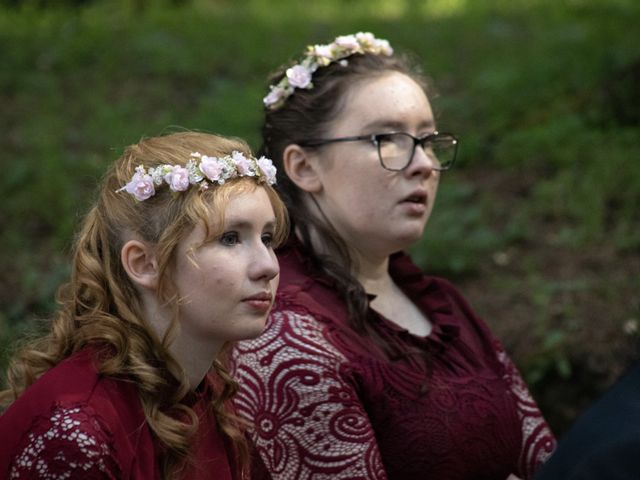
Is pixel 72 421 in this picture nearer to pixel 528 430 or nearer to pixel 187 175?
pixel 187 175

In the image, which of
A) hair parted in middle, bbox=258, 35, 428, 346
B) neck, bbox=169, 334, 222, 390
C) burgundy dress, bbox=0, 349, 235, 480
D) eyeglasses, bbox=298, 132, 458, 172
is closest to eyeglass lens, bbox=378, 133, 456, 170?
eyeglasses, bbox=298, 132, 458, 172

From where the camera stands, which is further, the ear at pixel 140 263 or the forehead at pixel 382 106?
the forehead at pixel 382 106

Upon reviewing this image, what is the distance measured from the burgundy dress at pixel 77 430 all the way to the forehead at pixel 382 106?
3.93 ft

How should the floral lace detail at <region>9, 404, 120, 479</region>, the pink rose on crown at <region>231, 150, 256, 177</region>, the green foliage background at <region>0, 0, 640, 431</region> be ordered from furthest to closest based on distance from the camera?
the green foliage background at <region>0, 0, 640, 431</region> → the pink rose on crown at <region>231, 150, 256, 177</region> → the floral lace detail at <region>9, 404, 120, 479</region>

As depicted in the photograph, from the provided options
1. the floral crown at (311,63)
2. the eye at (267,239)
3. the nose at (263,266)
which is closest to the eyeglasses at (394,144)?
the floral crown at (311,63)

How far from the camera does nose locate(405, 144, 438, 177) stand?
303 centimetres

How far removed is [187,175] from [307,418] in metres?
0.82

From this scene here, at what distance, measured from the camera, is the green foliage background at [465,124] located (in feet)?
16.2

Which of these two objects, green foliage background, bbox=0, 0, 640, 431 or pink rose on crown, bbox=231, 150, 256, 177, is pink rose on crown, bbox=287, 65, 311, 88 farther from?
pink rose on crown, bbox=231, 150, 256, 177

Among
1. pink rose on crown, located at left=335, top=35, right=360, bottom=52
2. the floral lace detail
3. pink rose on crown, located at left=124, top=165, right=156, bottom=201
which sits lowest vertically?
the floral lace detail

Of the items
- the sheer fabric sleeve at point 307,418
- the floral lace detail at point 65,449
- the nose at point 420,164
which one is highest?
the nose at point 420,164

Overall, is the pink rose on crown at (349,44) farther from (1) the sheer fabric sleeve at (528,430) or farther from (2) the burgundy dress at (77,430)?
(2) the burgundy dress at (77,430)

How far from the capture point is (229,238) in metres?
2.24

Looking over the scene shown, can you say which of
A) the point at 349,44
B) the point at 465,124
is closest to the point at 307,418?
the point at 349,44
